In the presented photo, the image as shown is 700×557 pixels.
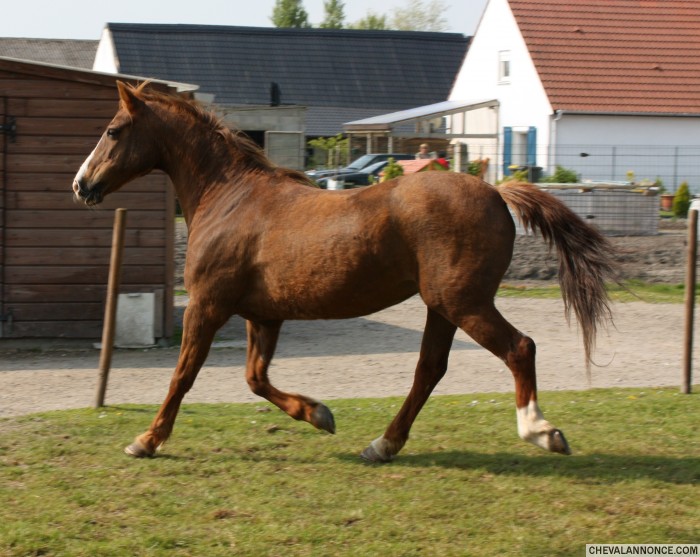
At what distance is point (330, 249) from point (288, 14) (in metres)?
97.3

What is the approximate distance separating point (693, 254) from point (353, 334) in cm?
469

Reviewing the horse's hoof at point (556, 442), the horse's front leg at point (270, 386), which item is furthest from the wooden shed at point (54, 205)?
the horse's hoof at point (556, 442)

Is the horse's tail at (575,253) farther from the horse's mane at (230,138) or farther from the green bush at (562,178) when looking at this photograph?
the green bush at (562,178)

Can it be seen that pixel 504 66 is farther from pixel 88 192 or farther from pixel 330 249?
pixel 330 249

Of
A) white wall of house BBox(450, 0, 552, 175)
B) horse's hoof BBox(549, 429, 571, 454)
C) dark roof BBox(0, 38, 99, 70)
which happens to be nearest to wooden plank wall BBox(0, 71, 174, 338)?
horse's hoof BBox(549, 429, 571, 454)

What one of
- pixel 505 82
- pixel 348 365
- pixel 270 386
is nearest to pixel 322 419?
pixel 270 386

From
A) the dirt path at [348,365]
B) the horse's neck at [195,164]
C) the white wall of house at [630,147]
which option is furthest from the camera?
the white wall of house at [630,147]

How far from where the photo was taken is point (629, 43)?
1305 inches

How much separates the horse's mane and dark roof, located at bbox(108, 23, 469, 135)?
3861 centimetres

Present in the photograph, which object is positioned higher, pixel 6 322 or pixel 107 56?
pixel 107 56

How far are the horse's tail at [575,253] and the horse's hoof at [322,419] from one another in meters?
1.60

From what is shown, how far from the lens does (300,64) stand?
4816 centimetres

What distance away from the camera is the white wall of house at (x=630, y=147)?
2856 cm

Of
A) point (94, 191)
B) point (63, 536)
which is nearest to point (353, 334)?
point (94, 191)
